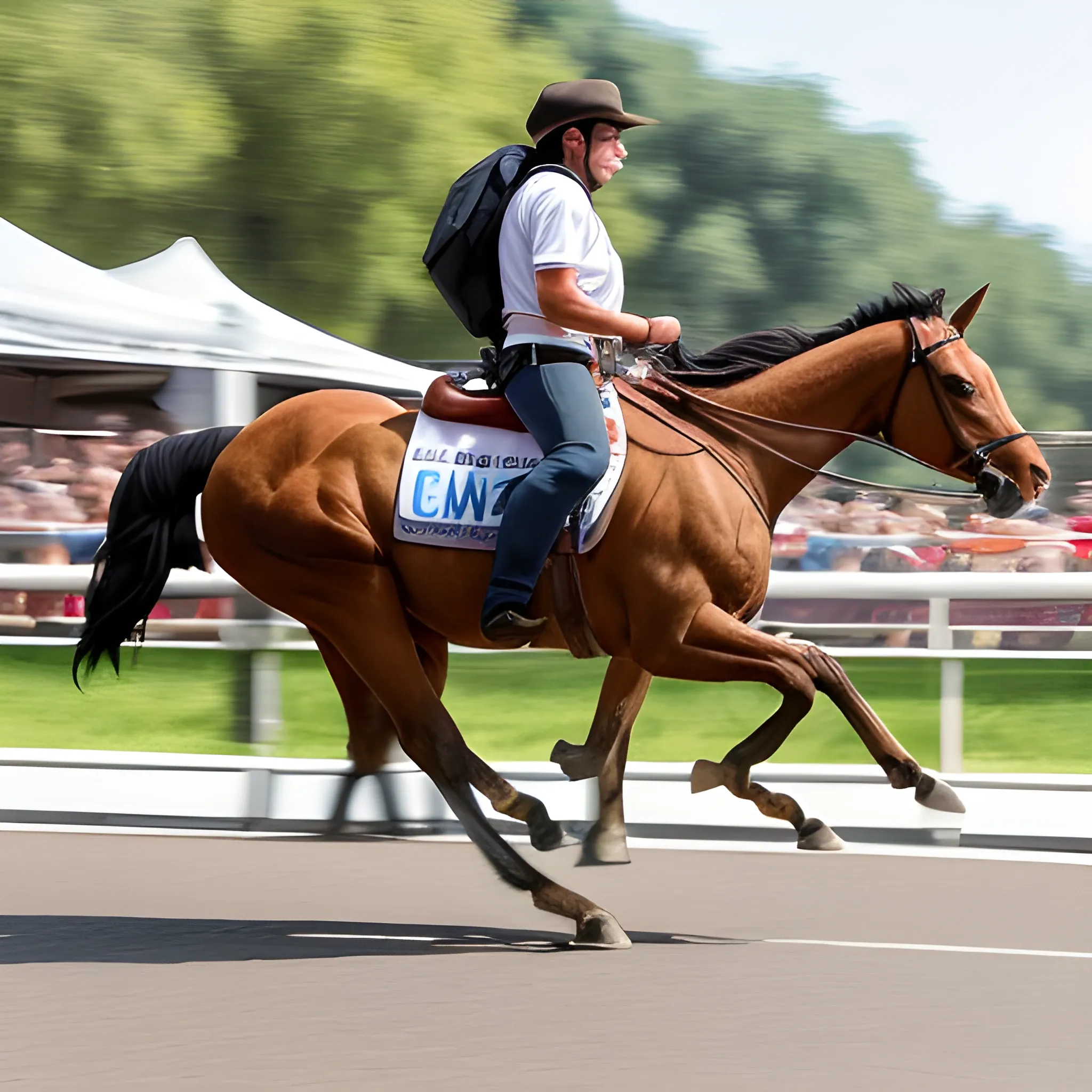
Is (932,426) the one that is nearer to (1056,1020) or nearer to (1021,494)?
(1021,494)

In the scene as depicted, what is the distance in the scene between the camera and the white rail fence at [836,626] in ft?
26.3

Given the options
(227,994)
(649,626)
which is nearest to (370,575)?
(649,626)

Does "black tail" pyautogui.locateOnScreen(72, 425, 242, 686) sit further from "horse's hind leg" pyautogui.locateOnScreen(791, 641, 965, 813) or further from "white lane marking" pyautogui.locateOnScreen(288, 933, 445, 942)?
"horse's hind leg" pyautogui.locateOnScreen(791, 641, 965, 813)

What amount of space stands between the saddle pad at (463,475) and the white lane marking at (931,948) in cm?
130

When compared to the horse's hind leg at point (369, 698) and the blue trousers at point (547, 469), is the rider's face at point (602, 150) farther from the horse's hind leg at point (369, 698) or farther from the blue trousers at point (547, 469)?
the horse's hind leg at point (369, 698)

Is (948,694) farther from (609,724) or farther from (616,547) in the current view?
(616,547)

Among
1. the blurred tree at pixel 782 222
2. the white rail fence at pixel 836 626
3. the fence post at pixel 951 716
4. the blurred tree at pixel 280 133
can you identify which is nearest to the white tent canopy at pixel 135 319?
the white rail fence at pixel 836 626

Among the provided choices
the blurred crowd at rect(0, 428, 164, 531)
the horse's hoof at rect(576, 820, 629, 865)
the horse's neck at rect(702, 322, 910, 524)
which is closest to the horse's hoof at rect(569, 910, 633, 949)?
the horse's hoof at rect(576, 820, 629, 865)

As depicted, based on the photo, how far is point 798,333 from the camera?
6477mm

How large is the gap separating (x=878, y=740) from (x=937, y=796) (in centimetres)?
23

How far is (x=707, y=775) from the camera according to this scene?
601 cm

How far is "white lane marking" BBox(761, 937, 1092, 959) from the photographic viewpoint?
568 cm

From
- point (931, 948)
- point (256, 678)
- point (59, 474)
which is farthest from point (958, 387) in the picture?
point (59, 474)

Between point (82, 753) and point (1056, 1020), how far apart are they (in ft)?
15.0
